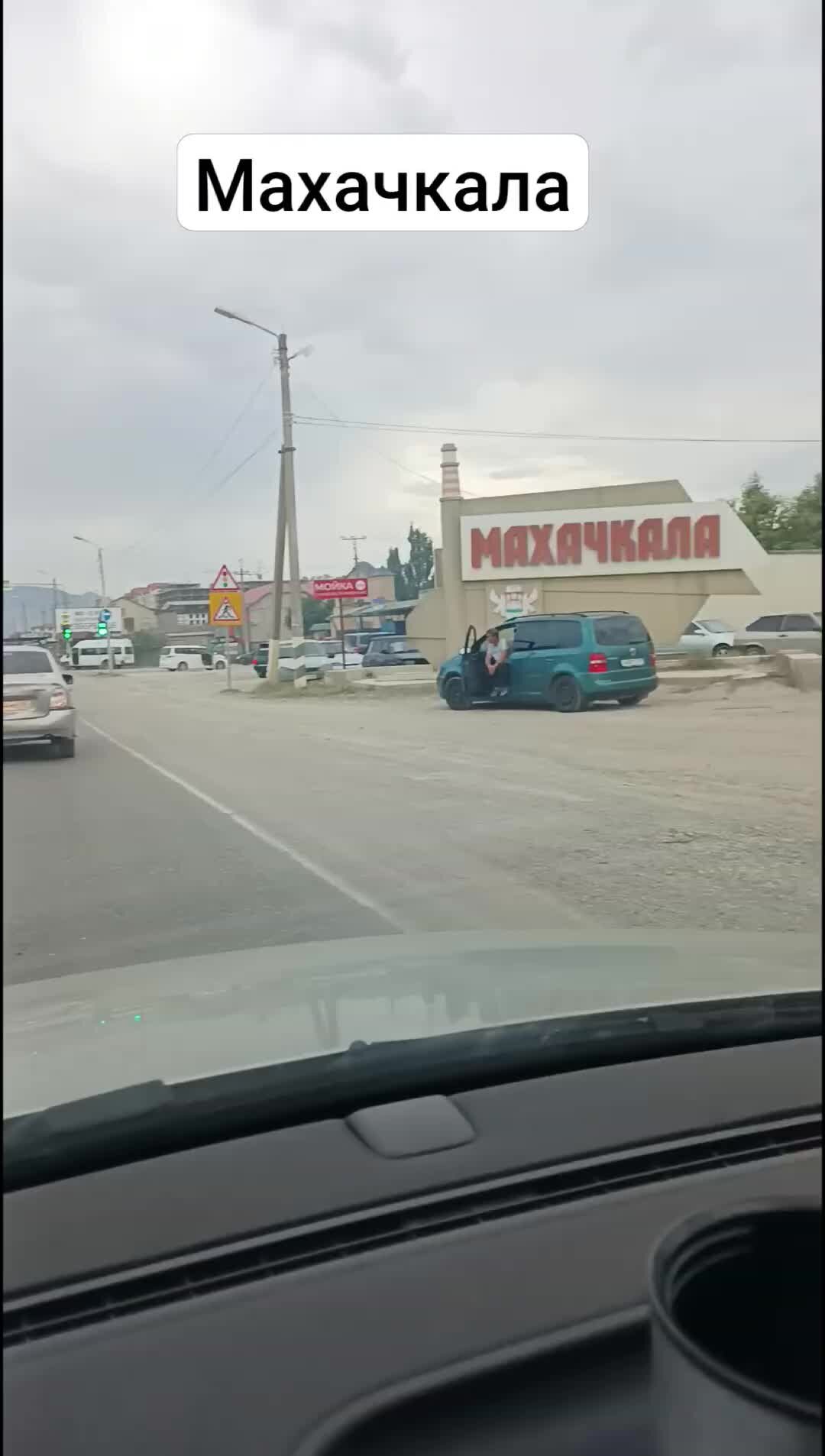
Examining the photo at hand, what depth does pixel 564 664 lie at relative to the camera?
289 inches

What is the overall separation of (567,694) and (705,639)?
1.18 m

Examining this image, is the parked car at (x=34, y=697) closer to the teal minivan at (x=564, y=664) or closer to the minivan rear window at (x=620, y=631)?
the teal minivan at (x=564, y=664)

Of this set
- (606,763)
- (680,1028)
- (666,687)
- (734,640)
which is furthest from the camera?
(606,763)

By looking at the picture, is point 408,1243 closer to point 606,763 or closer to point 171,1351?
point 171,1351

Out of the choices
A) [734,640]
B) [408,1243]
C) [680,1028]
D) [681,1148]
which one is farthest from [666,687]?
[408,1243]

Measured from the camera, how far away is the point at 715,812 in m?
8.02

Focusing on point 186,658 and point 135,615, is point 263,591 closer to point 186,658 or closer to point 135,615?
point 186,658

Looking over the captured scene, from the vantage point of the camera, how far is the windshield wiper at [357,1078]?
2307mm

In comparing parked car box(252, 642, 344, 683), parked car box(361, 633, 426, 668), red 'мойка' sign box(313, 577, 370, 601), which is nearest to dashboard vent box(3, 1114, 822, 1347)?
red 'мойка' sign box(313, 577, 370, 601)

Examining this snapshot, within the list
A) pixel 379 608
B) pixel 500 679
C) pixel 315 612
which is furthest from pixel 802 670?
pixel 500 679

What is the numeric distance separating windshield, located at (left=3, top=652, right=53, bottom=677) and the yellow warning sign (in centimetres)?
248

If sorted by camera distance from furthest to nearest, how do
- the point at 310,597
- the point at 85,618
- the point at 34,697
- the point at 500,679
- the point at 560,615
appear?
the point at 500,679 → the point at 560,615 → the point at 310,597 → the point at 85,618 → the point at 34,697

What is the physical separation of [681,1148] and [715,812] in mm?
5704

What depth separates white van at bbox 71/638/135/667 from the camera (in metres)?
3.74
